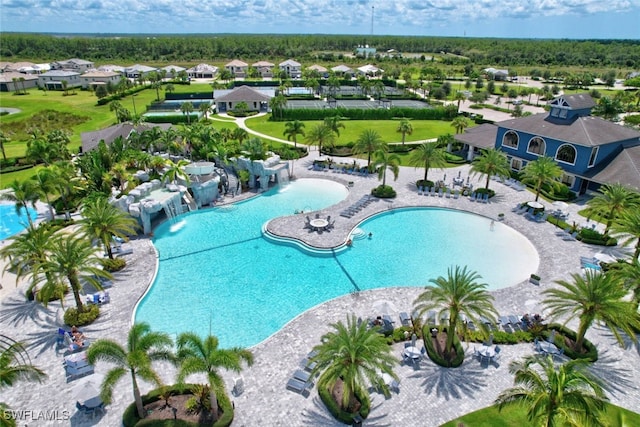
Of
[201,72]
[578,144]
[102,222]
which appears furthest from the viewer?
[201,72]

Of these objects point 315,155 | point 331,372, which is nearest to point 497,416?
point 331,372

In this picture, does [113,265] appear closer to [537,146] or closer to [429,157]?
[429,157]

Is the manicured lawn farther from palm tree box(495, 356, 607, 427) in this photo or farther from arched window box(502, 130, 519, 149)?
palm tree box(495, 356, 607, 427)

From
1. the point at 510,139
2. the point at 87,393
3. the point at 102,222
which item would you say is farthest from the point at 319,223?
the point at 510,139

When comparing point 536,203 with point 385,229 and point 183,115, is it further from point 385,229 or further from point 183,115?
point 183,115

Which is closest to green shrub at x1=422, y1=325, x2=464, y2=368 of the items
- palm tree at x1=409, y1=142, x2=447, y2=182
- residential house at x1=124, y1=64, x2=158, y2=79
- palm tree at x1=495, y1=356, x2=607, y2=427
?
palm tree at x1=495, y1=356, x2=607, y2=427

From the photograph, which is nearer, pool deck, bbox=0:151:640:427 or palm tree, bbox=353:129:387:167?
pool deck, bbox=0:151:640:427
